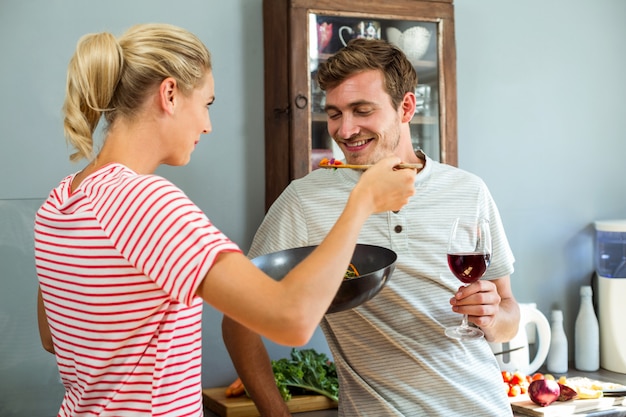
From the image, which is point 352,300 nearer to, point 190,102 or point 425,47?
point 190,102

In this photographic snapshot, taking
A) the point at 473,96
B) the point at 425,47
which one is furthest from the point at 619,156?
the point at 425,47

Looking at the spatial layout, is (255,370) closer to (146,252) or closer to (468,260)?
(468,260)

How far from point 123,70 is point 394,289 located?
34.4 inches

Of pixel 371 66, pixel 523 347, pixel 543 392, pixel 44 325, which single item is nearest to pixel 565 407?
pixel 543 392

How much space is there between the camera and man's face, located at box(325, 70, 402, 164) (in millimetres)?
1964

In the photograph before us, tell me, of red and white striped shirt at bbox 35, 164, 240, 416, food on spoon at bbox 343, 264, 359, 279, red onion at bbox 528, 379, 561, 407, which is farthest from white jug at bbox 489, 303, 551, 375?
red and white striped shirt at bbox 35, 164, 240, 416

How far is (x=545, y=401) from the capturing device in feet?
8.22

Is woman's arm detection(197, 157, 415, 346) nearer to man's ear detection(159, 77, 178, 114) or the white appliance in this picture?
man's ear detection(159, 77, 178, 114)

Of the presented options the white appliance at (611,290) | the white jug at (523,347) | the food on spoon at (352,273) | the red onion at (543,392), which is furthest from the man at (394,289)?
the white appliance at (611,290)

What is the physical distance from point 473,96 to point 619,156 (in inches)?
32.5

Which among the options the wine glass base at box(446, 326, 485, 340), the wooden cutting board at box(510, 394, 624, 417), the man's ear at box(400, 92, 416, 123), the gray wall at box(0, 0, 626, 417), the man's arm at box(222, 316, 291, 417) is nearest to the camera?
the wine glass base at box(446, 326, 485, 340)

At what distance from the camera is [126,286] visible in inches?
43.7

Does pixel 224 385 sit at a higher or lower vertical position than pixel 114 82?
lower

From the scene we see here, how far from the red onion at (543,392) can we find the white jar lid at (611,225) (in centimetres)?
96
